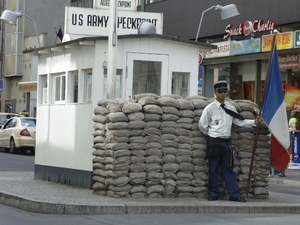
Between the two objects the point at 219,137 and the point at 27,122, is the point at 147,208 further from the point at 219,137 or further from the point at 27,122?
the point at 27,122

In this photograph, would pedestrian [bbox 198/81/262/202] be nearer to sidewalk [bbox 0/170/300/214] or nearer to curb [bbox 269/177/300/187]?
sidewalk [bbox 0/170/300/214]

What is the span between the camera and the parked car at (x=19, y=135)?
33750 mm

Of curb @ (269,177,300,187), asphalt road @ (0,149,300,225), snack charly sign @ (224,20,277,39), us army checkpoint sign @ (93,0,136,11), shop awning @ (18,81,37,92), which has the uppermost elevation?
snack charly sign @ (224,20,277,39)

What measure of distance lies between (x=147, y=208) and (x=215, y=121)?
2.10 meters

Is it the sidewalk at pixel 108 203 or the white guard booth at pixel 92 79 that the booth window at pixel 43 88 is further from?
the sidewalk at pixel 108 203

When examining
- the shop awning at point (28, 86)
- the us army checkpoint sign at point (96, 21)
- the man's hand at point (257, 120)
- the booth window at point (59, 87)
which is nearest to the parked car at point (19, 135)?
the shop awning at point (28, 86)

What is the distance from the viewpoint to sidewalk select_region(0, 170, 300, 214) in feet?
38.8

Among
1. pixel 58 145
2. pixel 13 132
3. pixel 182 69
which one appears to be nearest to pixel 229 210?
pixel 182 69

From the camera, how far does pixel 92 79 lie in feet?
47.6

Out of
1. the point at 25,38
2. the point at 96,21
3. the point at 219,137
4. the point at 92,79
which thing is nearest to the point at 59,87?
the point at 96,21

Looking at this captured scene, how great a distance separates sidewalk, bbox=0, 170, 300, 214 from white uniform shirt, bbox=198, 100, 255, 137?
3.66ft

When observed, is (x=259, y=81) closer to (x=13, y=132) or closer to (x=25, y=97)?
(x=13, y=132)

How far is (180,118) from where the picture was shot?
13.4m

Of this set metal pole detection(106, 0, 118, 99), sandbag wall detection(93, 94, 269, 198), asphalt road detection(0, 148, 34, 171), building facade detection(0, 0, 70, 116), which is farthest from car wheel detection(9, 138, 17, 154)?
building facade detection(0, 0, 70, 116)
